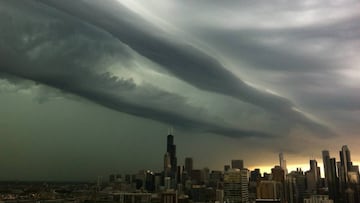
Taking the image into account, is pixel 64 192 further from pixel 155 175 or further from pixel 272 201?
pixel 272 201

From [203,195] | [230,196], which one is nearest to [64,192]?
[203,195]

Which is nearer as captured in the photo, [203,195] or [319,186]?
[203,195]

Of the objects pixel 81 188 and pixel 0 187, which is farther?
pixel 81 188

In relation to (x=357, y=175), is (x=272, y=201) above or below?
below

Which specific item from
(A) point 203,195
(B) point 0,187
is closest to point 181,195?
(A) point 203,195

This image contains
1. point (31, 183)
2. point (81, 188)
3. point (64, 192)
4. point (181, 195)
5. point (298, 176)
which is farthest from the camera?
point (298, 176)

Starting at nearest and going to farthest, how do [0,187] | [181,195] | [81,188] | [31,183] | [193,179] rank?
[0,187], [31,183], [81,188], [181,195], [193,179]

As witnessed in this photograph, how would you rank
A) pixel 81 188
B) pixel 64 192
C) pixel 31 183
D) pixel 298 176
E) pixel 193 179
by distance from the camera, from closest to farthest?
pixel 31 183
pixel 64 192
pixel 81 188
pixel 193 179
pixel 298 176

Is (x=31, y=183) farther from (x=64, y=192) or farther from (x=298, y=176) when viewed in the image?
(x=298, y=176)

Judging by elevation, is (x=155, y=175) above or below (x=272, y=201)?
above
